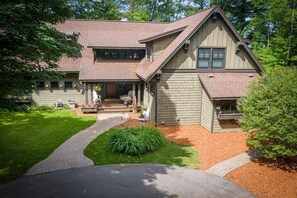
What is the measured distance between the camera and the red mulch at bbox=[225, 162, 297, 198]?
31.2 ft

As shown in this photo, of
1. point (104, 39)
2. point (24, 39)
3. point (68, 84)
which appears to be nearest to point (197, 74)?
point (104, 39)

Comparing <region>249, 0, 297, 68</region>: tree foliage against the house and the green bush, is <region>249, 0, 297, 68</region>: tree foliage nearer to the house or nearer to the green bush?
the house

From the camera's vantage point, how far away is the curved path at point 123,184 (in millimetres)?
9000

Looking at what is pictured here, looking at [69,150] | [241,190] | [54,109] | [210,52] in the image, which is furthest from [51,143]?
[210,52]

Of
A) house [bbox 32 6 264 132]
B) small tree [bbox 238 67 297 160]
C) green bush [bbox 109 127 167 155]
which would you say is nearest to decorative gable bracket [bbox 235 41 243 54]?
house [bbox 32 6 264 132]

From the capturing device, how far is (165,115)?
17828 millimetres

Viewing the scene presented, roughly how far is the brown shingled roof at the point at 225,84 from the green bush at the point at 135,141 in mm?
5282

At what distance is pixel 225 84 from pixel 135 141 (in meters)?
8.60

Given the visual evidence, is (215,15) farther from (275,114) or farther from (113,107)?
(113,107)

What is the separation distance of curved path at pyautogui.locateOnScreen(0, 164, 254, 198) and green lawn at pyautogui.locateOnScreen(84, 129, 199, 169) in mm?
712

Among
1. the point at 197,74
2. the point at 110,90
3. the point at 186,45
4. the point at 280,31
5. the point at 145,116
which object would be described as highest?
the point at 280,31

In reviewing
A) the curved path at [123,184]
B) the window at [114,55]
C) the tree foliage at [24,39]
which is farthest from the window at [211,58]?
the tree foliage at [24,39]

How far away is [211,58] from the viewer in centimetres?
1788

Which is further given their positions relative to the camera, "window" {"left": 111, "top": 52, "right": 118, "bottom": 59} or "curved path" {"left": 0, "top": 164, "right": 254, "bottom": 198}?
"window" {"left": 111, "top": 52, "right": 118, "bottom": 59}
